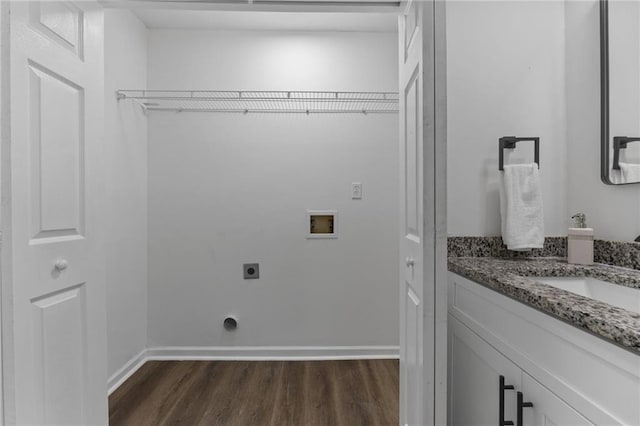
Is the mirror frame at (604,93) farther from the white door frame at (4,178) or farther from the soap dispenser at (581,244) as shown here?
the white door frame at (4,178)

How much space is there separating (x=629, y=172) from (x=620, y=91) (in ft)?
0.96

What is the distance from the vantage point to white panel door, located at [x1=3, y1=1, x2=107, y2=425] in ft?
3.46

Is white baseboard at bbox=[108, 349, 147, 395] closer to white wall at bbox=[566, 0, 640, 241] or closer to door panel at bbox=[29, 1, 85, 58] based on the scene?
door panel at bbox=[29, 1, 85, 58]

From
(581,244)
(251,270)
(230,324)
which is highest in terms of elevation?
(581,244)

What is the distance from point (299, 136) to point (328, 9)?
1135 millimetres

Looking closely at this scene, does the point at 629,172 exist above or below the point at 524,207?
above

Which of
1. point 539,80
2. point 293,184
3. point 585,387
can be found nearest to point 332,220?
point 293,184

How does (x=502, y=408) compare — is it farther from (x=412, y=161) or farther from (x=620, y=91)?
(x=620, y=91)

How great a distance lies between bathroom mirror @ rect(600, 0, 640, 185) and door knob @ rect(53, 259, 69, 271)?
6.46ft

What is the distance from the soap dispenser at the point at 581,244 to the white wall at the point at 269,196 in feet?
4.10

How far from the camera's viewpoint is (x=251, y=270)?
8.23ft

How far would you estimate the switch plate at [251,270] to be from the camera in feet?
8.23

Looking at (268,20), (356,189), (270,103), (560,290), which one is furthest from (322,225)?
(560,290)

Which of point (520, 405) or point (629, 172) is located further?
point (629, 172)
